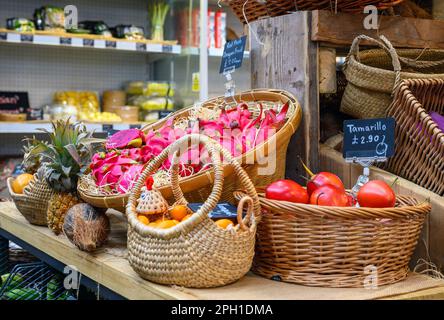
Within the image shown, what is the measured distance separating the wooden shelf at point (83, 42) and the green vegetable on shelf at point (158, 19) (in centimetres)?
15

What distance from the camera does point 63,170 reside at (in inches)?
74.5

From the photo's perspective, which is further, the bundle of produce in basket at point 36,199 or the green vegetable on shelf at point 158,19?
the green vegetable on shelf at point 158,19

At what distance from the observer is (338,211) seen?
131 cm

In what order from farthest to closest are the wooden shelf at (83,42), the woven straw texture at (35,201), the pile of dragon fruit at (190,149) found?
the wooden shelf at (83,42)
the woven straw texture at (35,201)
the pile of dragon fruit at (190,149)

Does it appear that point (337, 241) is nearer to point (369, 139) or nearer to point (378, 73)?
point (369, 139)

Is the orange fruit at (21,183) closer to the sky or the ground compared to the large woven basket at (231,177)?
closer to the ground

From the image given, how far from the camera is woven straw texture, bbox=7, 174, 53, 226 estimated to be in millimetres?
2031

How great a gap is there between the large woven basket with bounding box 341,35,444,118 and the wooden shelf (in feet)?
7.38

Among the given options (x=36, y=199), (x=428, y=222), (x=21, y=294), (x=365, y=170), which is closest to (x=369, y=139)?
(x=365, y=170)

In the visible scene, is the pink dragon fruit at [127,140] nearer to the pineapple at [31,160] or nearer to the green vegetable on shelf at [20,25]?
the pineapple at [31,160]

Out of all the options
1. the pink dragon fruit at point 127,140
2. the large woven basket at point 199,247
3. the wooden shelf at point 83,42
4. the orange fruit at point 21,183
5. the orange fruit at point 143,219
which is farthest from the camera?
the wooden shelf at point 83,42

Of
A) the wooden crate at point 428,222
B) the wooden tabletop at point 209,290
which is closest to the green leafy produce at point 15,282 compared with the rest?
the wooden tabletop at point 209,290

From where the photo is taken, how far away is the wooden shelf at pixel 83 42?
11.9ft
